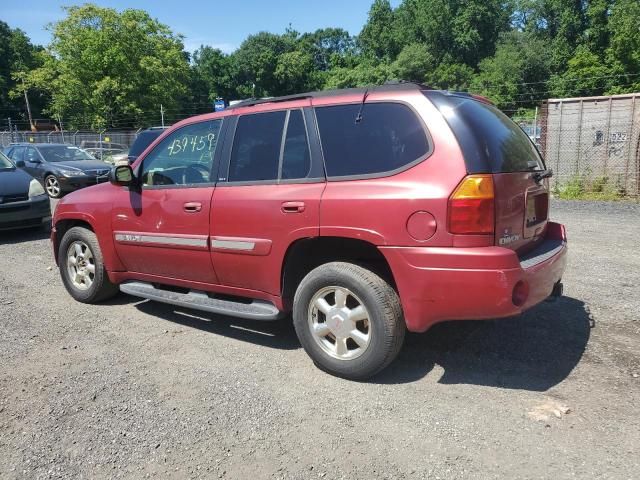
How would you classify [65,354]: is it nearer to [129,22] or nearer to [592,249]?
[592,249]

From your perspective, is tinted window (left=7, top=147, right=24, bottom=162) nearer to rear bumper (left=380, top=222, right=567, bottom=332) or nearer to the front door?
the front door

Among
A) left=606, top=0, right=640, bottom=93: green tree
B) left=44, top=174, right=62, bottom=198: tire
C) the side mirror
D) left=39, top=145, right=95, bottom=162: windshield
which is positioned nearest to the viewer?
the side mirror

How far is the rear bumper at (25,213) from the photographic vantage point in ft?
27.9

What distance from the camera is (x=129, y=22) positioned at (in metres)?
48.7

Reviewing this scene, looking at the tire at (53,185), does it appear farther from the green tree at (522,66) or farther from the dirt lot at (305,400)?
the green tree at (522,66)

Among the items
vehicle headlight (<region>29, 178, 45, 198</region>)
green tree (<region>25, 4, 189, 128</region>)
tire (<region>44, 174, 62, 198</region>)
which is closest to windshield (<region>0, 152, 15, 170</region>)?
vehicle headlight (<region>29, 178, 45, 198</region>)

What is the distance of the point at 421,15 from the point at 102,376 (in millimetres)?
94383

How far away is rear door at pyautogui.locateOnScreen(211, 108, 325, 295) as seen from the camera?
3604mm

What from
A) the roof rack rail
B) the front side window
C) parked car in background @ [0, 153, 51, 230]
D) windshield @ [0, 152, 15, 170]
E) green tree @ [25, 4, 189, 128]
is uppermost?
green tree @ [25, 4, 189, 128]

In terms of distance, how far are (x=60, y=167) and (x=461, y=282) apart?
13.9m

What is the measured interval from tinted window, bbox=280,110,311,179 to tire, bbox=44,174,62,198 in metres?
12.2

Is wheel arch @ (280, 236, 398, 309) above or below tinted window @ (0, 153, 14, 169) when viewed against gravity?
below

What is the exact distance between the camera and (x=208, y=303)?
421 cm

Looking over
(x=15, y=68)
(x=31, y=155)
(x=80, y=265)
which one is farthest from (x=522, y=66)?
(x=80, y=265)
